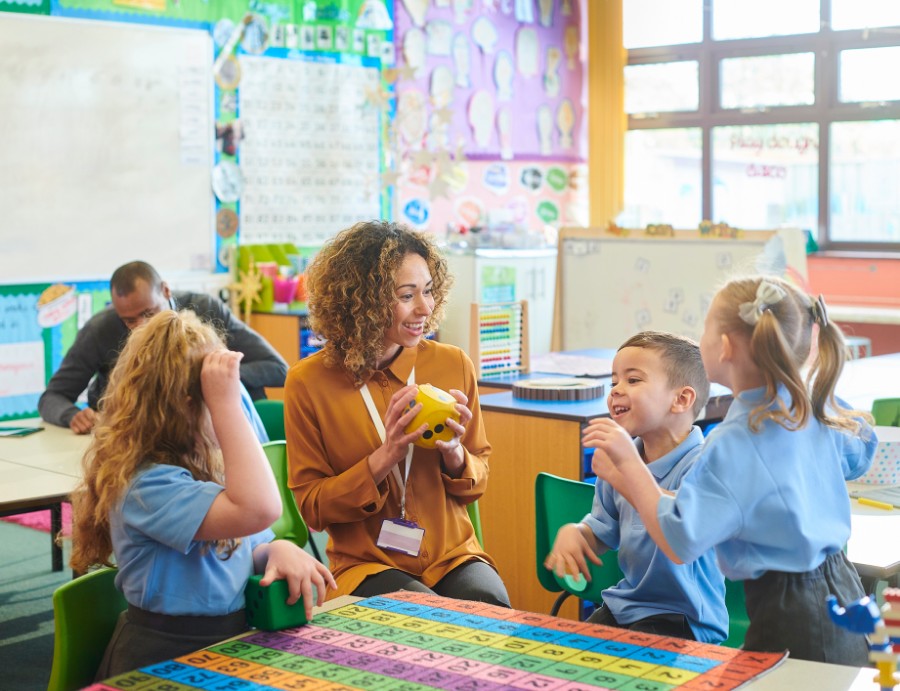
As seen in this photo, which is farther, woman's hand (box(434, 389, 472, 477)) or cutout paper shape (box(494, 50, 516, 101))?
cutout paper shape (box(494, 50, 516, 101))

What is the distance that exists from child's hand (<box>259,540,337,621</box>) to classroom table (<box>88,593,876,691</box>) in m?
0.05

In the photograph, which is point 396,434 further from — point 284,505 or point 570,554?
point 284,505

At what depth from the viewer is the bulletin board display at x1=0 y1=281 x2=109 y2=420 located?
5809 mm

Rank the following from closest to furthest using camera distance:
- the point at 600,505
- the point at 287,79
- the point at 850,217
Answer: the point at 600,505, the point at 287,79, the point at 850,217

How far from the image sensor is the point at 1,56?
565cm

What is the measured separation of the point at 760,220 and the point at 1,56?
17.5ft

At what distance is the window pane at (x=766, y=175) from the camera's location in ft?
26.8

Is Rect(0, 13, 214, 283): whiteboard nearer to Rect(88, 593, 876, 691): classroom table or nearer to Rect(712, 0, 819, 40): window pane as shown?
Rect(712, 0, 819, 40): window pane

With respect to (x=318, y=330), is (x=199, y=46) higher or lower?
higher

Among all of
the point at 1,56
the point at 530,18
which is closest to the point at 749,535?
the point at 1,56

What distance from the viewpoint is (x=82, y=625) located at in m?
1.92

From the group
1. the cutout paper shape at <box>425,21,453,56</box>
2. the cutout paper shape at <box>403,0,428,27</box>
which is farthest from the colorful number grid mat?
the cutout paper shape at <box>425,21,453,56</box>

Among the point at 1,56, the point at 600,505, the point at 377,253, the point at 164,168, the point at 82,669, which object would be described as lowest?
the point at 82,669

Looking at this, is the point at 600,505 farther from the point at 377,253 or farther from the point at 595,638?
the point at 377,253
